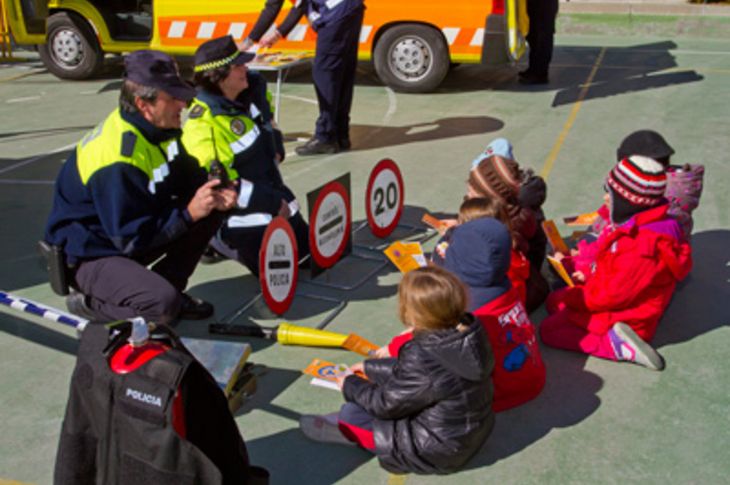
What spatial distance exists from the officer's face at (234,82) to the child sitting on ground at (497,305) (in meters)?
2.12

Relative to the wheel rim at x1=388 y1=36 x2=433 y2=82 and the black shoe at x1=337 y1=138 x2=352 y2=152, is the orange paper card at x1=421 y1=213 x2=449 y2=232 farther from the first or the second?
the wheel rim at x1=388 y1=36 x2=433 y2=82

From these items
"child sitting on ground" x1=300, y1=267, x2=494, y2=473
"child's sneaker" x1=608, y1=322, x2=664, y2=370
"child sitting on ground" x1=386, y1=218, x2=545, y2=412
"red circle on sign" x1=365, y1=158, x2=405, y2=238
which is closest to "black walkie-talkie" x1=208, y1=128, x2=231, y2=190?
"red circle on sign" x1=365, y1=158, x2=405, y2=238

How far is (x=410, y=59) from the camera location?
1096 cm

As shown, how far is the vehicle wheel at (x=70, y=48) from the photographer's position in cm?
1217

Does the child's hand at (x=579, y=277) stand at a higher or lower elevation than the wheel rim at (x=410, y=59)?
lower

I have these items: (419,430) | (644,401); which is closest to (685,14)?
(644,401)

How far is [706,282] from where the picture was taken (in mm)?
5582

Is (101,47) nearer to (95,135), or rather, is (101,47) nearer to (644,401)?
(95,135)

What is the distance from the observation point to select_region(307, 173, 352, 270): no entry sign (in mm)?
5301

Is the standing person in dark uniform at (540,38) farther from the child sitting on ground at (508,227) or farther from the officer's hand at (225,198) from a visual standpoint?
the officer's hand at (225,198)

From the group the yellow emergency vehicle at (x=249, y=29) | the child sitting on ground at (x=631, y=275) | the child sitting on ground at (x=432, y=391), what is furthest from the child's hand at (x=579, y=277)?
the yellow emergency vehicle at (x=249, y=29)

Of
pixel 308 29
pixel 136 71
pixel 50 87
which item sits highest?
pixel 136 71

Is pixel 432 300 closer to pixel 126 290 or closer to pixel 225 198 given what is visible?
pixel 225 198

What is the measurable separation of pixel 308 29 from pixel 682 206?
6.83 m
